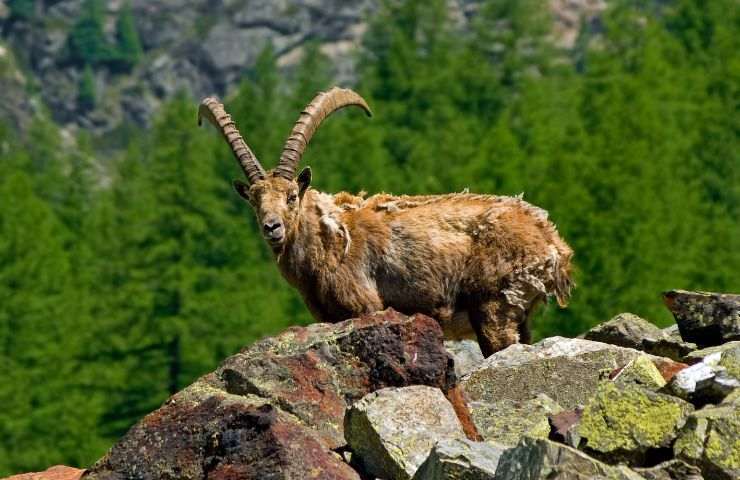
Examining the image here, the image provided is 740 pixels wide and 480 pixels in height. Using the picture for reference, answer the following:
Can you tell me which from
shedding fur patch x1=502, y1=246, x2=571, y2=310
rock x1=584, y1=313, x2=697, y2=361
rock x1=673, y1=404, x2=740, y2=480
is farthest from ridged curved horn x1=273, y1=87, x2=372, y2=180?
rock x1=673, y1=404, x2=740, y2=480

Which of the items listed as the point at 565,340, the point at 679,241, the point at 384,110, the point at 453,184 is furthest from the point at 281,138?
the point at 565,340

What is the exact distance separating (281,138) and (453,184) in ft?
103

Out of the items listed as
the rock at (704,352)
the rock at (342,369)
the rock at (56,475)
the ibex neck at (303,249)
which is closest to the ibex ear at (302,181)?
the ibex neck at (303,249)

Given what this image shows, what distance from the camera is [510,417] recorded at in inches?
480

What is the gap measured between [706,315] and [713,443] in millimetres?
3479

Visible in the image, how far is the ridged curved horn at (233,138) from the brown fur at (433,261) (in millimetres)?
171

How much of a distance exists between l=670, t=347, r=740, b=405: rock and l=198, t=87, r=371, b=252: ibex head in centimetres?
478

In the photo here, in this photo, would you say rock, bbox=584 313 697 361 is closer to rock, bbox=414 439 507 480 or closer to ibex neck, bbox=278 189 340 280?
ibex neck, bbox=278 189 340 280

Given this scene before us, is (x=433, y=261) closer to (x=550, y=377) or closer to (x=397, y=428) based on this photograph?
(x=550, y=377)

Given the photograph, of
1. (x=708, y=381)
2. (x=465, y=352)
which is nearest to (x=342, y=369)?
(x=708, y=381)

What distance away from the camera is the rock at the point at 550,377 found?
12961 millimetres

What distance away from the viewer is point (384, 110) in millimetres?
85812

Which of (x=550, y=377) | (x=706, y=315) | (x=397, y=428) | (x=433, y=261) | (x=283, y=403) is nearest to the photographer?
(x=397, y=428)

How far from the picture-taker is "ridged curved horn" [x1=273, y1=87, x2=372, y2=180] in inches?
616
